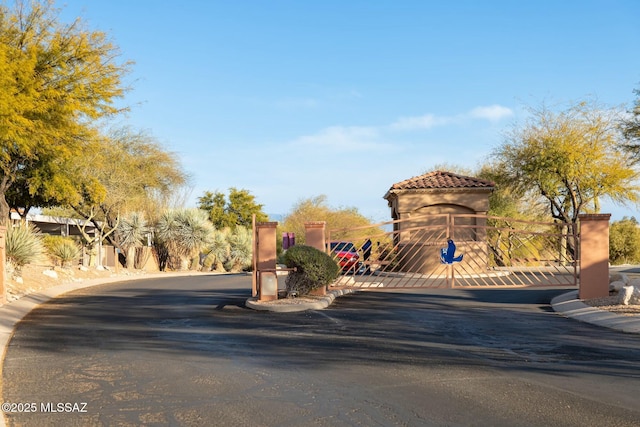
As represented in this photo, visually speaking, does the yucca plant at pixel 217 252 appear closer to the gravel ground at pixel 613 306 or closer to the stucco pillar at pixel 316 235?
the stucco pillar at pixel 316 235

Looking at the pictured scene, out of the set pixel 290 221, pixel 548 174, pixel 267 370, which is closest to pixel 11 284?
pixel 267 370

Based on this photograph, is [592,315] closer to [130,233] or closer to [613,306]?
[613,306]

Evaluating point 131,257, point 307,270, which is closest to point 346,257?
point 307,270

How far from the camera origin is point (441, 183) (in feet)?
94.5

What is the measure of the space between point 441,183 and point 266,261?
13.8 metres

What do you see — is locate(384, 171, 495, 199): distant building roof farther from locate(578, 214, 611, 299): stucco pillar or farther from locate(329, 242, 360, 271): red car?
locate(578, 214, 611, 299): stucco pillar

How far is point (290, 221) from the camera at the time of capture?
187 ft

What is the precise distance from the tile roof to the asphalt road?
1427cm

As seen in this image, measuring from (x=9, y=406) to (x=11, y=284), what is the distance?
14059 mm

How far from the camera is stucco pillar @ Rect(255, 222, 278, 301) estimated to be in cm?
1655

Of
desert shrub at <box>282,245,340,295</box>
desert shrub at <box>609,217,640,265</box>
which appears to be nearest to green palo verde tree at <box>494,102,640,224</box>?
desert shrub at <box>609,217,640,265</box>

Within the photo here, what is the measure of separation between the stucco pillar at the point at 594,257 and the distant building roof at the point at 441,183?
1142 centimetres

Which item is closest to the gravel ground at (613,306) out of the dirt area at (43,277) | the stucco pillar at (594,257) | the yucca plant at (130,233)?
the stucco pillar at (594,257)

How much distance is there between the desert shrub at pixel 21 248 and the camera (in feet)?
70.2
